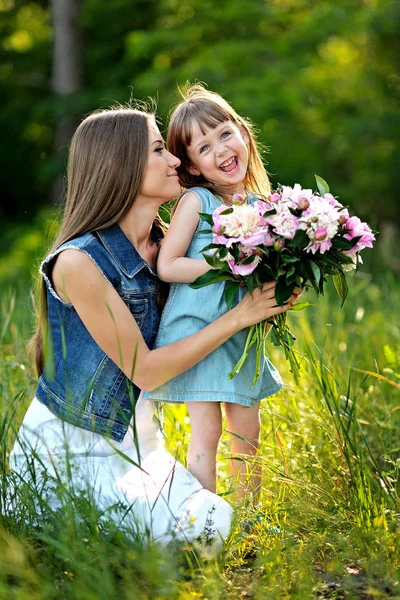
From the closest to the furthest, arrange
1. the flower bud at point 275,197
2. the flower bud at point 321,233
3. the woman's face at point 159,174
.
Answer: the flower bud at point 321,233, the flower bud at point 275,197, the woman's face at point 159,174

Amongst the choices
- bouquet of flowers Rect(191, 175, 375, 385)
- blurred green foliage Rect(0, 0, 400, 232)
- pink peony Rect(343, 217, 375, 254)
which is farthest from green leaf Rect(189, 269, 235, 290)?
blurred green foliage Rect(0, 0, 400, 232)

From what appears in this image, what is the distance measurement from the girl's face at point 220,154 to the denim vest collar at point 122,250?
457 mm

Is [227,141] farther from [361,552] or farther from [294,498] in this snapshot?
[361,552]

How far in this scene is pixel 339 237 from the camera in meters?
2.96

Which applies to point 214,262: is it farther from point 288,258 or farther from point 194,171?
point 194,171

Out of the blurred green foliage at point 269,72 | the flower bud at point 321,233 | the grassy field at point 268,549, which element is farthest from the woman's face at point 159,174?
the blurred green foliage at point 269,72

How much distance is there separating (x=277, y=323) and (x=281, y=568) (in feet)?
3.09

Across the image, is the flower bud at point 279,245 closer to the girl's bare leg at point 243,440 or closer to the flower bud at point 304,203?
the flower bud at point 304,203

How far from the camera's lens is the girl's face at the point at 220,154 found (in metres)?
3.37

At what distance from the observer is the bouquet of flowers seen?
2844 mm

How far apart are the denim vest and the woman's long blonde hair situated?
0.21ft

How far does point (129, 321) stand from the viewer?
3059 millimetres

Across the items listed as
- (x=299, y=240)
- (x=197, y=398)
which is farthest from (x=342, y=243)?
(x=197, y=398)

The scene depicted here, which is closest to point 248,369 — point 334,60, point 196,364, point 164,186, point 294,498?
point 196,364
